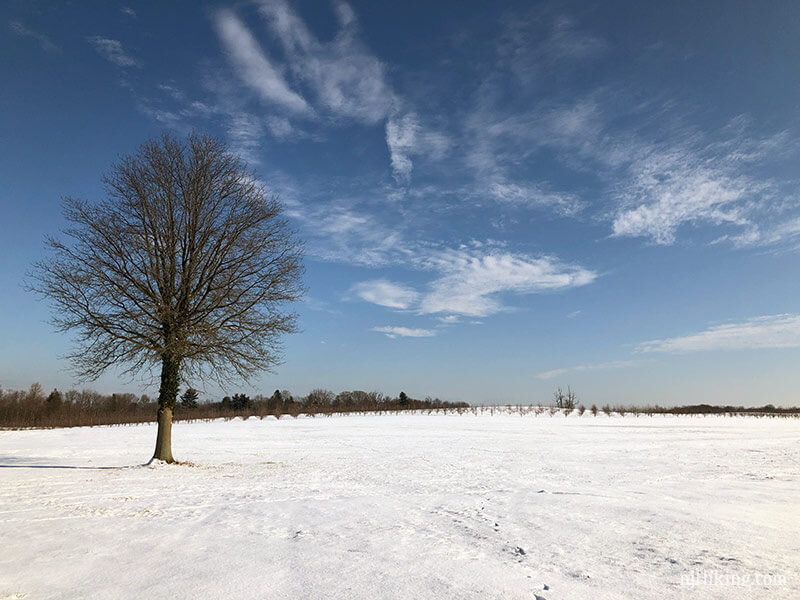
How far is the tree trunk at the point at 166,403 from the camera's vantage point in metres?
16.5

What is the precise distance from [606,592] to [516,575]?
90cm

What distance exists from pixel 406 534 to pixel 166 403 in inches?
521

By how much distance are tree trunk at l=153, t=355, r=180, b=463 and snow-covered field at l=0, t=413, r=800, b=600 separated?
2.36m

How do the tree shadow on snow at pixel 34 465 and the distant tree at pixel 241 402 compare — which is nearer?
the tree shadow on snow at pixel 34 465

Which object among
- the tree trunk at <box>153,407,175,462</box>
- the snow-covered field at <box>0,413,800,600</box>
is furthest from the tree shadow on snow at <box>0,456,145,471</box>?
the snow-covered field at <box>0,413,800,600</box>

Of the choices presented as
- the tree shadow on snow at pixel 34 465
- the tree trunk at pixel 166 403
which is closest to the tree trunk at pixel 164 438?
the tree trunk at pixel 166 403

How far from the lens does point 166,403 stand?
16672 mm

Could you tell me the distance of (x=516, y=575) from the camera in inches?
193

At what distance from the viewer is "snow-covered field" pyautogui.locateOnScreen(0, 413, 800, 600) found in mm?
4641

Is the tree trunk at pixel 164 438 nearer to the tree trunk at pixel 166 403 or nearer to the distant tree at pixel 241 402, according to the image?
the tree trunk at pixel 166 403

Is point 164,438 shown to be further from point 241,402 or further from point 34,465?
point 241,402

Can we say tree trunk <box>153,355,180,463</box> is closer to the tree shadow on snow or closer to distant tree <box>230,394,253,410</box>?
the tree shadow on snow

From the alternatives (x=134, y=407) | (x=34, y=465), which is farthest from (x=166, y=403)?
(x=134, y=407)

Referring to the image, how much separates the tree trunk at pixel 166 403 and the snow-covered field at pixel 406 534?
236cm
